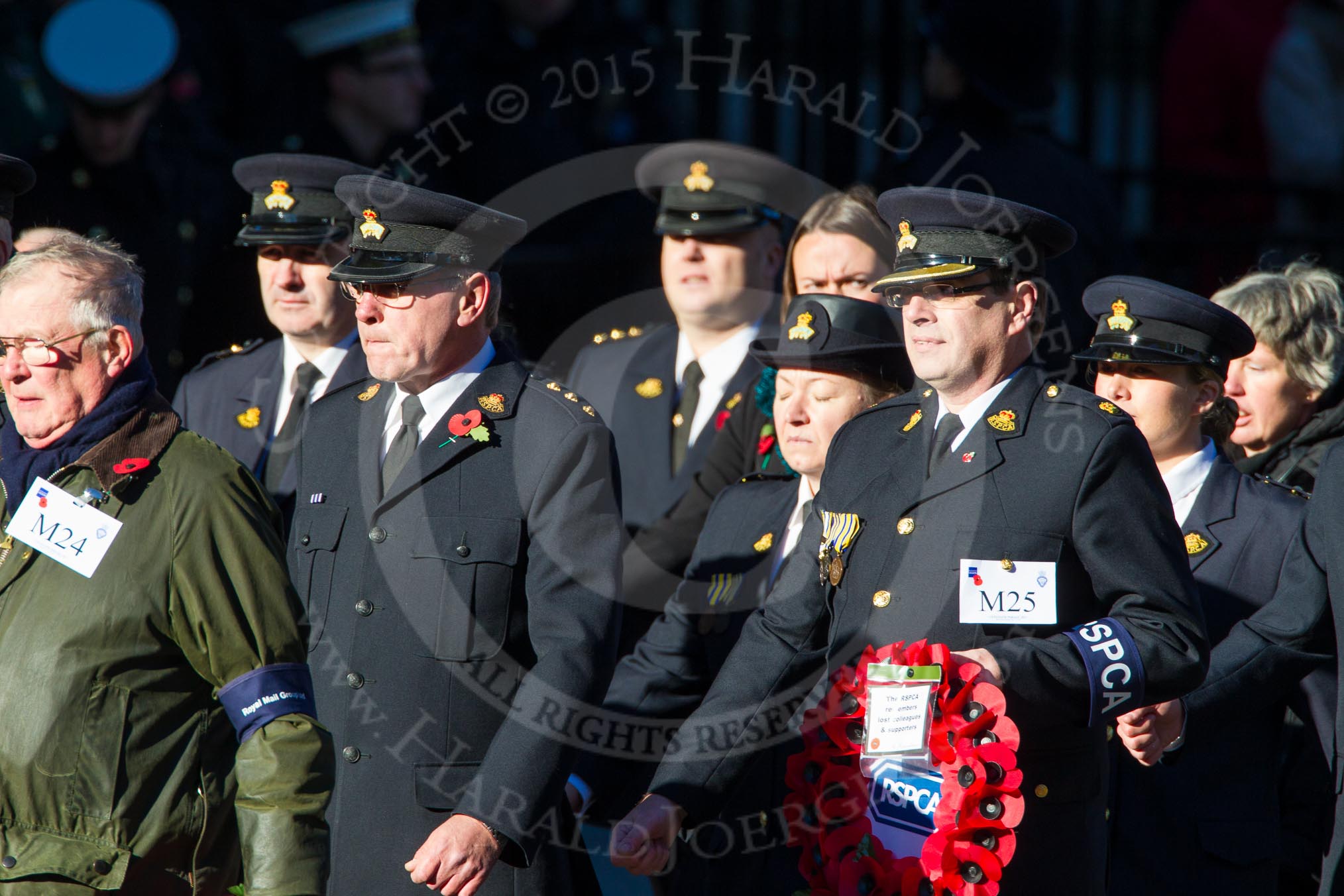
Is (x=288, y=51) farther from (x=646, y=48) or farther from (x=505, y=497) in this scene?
(x=505, y=497)

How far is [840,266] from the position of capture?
16.2 ft

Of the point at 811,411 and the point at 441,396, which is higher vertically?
the point at 441,396

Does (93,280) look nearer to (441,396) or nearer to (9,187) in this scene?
(441,396)

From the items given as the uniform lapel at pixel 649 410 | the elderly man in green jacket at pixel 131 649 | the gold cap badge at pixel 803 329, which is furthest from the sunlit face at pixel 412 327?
the uniform lapel at pixel 649 410

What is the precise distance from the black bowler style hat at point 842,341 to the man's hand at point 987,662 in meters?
1.26

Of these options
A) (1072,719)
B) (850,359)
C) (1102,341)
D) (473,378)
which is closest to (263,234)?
(473,378)

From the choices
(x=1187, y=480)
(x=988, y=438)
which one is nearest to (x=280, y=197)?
(x=988, y=438)

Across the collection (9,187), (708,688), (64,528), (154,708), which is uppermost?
(9,187)

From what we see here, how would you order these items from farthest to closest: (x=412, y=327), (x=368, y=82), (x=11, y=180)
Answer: (x=368, y=82) → (x=11, y=180) → (x=412, y=327)

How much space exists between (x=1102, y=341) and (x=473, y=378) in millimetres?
1554

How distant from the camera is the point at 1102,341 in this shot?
4309 mm

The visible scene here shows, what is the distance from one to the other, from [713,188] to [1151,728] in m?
2.40

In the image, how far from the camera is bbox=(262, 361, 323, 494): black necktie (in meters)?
4.89

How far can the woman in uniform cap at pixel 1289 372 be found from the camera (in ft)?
15.8
